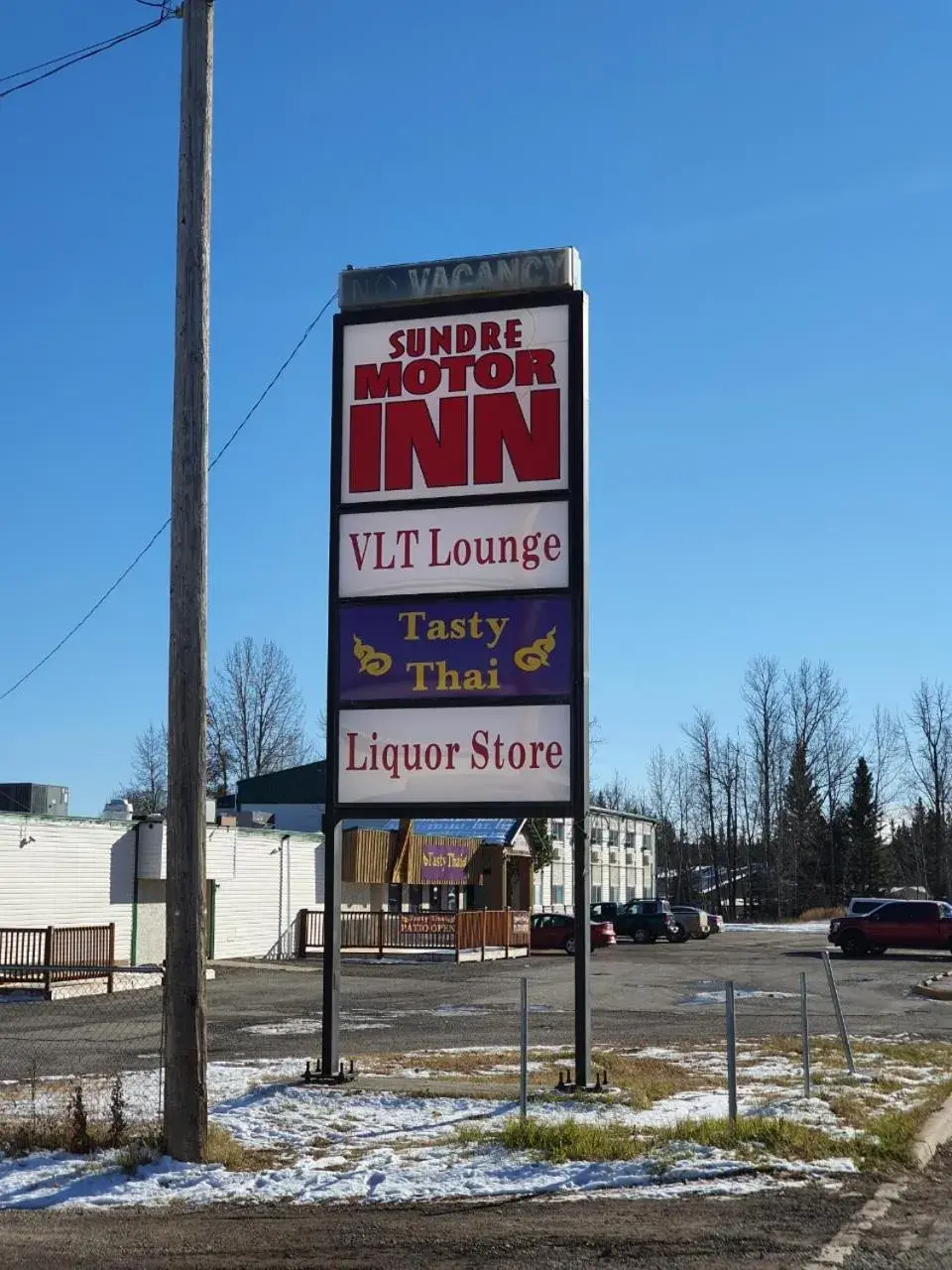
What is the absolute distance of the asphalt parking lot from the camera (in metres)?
17.1

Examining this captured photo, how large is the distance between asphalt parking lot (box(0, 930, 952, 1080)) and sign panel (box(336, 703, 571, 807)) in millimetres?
4238

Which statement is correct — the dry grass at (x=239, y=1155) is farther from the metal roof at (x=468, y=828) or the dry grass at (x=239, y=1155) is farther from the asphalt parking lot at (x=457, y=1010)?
the metal roof at (x=468, y=828)

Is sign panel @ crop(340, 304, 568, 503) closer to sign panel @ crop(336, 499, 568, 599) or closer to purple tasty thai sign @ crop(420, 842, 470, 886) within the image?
sign panel @ crop(336, 499, 568, 599)

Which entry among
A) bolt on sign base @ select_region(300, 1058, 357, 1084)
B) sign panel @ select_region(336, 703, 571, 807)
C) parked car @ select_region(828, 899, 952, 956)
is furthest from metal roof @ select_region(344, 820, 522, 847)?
sign panel @ select_region(336, 703, 571, 807)

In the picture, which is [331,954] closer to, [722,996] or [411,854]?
[722,996]

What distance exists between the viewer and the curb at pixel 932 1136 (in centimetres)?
966

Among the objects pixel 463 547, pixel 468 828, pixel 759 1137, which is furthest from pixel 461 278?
pixel 468 828

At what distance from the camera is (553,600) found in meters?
13.1

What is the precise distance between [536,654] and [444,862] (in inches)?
1286

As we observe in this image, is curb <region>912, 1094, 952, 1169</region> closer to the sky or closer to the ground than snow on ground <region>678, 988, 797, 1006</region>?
closer to the sky

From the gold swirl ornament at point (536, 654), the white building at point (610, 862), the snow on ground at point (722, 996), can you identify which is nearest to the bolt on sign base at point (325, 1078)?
the gold swirl ornament at point (536, 654)

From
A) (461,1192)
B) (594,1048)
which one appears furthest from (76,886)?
(461,1192)

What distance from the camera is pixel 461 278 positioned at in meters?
13.8

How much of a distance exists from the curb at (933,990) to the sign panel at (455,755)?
15.7 m
